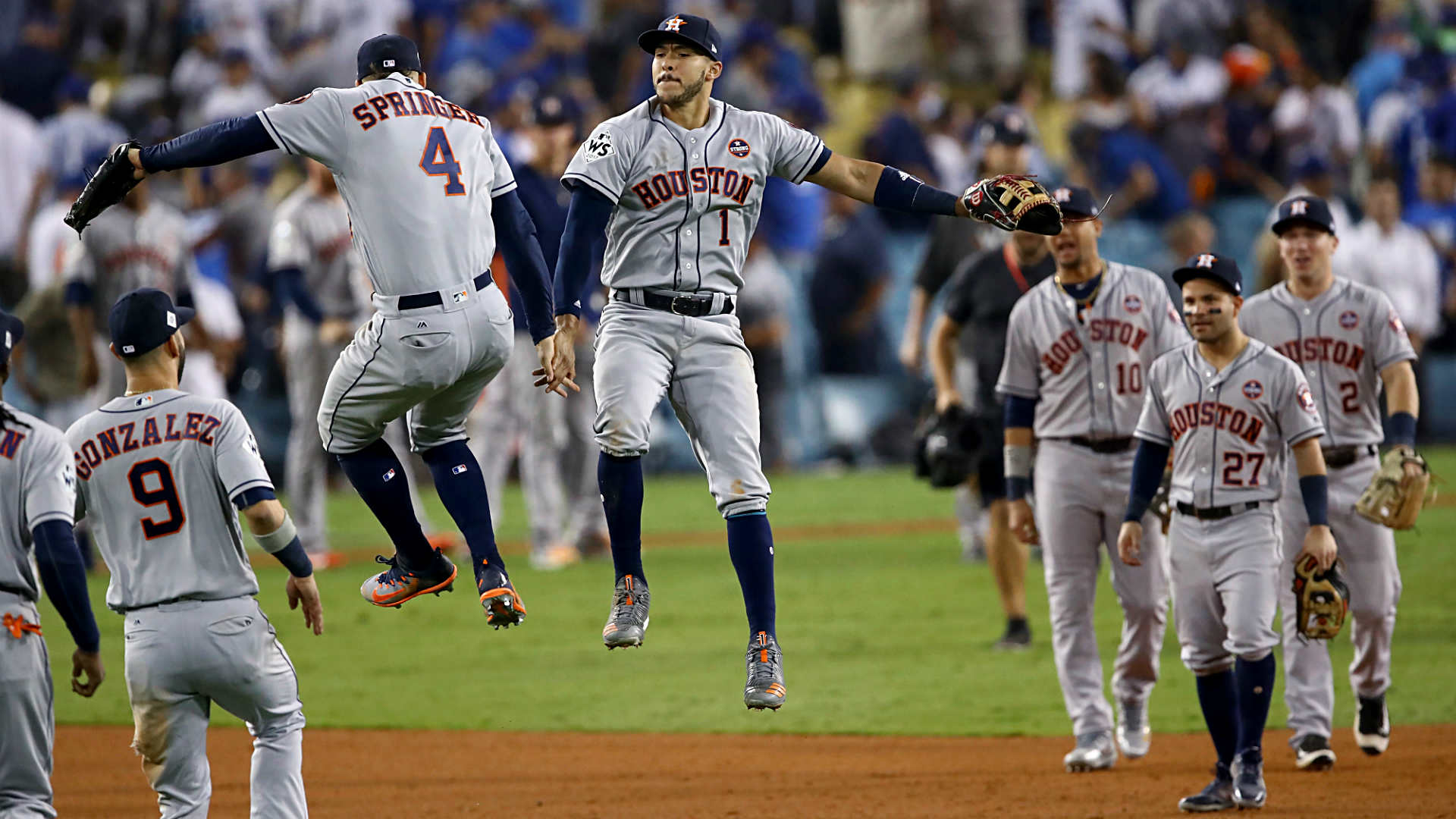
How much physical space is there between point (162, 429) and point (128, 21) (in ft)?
50.8

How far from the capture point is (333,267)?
12.7 metres

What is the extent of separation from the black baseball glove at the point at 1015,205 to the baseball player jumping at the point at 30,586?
3.12 metres

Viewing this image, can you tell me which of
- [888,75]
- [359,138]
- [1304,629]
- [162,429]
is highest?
[888,75]

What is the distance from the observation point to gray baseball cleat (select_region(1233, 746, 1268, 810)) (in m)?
7.11

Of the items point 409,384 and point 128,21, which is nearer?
point 409,384

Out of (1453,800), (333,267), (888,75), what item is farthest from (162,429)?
(888,75)

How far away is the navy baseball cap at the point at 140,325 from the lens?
229 inches

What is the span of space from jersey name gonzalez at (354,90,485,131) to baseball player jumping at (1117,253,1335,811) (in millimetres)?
2881

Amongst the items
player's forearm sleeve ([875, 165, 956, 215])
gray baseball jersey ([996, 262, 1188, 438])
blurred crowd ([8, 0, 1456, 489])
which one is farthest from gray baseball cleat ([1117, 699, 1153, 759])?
blurred crowd ([8, 0, 1456, 489])

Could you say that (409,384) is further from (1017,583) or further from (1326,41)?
(1326,41)

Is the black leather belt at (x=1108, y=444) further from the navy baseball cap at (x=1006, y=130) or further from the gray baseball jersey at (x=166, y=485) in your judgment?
the gray baseball jersey at (x=166, y=485)

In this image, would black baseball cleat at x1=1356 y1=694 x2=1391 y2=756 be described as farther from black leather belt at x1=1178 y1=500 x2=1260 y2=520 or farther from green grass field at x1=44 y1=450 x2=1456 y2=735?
black leather belt at x1=1178 y1=500 x2=1260 y2=520

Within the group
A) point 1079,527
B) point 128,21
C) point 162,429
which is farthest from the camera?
point 128,21

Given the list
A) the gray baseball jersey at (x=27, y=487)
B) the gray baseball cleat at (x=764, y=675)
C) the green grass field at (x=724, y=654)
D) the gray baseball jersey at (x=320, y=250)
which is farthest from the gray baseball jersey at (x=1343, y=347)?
the gray baseball jersey at (x=320, y=250)
